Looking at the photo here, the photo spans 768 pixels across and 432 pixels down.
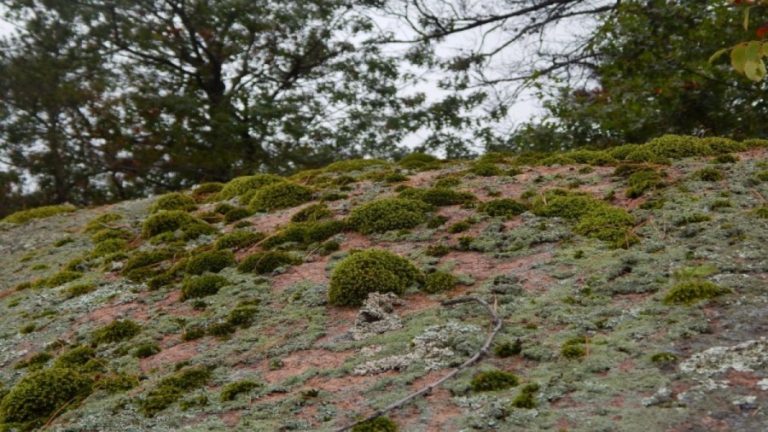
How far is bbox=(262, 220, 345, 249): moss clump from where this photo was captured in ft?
19.3

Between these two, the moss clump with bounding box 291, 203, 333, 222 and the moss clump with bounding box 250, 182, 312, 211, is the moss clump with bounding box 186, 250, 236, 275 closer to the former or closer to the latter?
the moss clump with bounding box 291, 203, 333, 222

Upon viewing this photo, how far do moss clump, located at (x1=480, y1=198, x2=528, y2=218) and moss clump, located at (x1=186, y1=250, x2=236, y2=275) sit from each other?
1.98m

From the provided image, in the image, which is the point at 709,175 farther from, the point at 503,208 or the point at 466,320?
the point at 466,320

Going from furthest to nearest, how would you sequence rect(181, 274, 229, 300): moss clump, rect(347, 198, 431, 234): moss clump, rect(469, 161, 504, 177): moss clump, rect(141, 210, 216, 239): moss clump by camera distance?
rect(469, 161, 504, 177): moss clump < rect(141, 210, 216, 239): moss clump < rect(347, 198, 431, 234): moss clump < rect(181, 274, 229, 300): moss clump

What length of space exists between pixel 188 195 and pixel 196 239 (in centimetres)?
208

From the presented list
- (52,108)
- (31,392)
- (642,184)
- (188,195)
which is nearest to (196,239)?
(188,195)

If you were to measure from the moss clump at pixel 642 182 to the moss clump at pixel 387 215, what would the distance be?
5.18 feet

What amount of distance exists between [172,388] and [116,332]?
112 centimetres

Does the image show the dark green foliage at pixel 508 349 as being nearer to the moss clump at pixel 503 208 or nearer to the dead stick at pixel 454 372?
the dead stick at pixel 454 372

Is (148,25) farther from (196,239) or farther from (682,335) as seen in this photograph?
(682,335)

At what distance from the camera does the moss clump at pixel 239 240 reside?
6043mm

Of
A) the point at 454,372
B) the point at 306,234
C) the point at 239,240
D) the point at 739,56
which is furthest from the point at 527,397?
the point at 239,240

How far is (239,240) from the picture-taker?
608cm

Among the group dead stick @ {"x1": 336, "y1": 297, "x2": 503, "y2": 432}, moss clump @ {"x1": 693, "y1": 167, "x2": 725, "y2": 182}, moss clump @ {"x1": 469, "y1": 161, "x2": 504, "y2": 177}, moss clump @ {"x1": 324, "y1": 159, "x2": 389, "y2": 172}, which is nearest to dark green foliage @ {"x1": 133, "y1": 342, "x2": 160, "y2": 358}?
dead stick @ {"x1": 336, "y1": 297, "x2": 503, "y2": 432}
